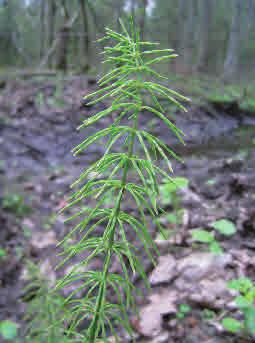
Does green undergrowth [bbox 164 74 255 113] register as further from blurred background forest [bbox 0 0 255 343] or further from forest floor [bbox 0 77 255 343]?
forest floor [bbox 0 77 255 343]

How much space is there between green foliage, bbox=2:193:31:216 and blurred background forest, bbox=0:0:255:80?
2050 mm

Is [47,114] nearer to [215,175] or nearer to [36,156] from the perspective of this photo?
[36,156]

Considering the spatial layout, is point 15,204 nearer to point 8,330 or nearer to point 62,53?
point 8,330

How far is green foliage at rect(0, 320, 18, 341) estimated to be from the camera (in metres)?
1.89

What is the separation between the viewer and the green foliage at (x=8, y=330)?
189 centimetres

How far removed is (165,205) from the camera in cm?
292

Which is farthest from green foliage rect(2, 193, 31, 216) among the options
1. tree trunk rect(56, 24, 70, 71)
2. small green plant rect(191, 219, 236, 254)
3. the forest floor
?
tree trunk rect(56, 24, 70, 71)

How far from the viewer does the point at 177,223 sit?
253 cm

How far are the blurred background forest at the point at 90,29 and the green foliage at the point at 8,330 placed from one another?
6.00ft

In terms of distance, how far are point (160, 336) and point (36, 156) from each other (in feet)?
11.4

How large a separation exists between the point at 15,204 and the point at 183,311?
2.05 metres

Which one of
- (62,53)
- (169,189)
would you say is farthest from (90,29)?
(169,189)

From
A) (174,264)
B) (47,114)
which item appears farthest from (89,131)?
(174,264)

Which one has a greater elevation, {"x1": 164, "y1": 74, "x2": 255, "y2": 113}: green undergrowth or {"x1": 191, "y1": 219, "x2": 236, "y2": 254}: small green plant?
{"x1": 164, "y1": 74, "x2": 255, "y2": 113}: green undergrowth
